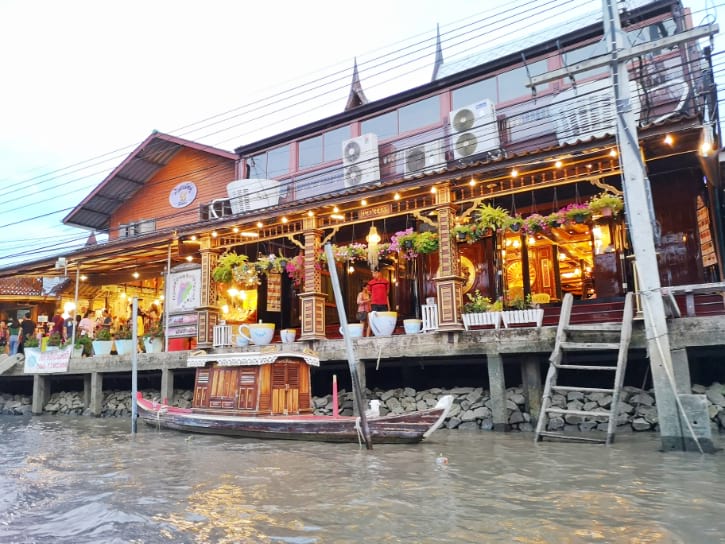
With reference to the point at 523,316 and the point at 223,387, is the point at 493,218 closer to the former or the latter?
the point at 523,316

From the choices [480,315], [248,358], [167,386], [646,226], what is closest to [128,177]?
[167,386]

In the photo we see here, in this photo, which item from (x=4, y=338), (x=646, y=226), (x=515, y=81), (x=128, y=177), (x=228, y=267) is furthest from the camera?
(x=4, y=338)

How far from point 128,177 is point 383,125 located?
1222cm

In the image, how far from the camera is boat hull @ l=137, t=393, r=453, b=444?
32.3ft

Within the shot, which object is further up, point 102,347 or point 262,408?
point 102,347

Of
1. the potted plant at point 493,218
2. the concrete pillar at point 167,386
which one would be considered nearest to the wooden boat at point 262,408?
the concrete pillar at point 167,386

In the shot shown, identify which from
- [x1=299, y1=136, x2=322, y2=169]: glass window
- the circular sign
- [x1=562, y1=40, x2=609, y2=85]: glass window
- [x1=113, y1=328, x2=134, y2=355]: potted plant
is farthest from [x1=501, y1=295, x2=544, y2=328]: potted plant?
the circular sign

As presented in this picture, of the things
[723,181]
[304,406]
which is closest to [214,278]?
[304,406]

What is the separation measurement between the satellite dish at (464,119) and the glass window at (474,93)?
683mm

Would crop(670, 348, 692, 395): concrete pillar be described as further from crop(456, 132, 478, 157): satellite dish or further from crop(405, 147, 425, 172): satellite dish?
crop(405, 147, 425, 172): satellite dish

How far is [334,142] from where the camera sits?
64.4 ft

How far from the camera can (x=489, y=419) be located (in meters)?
11.9

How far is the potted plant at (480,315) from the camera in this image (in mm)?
11969

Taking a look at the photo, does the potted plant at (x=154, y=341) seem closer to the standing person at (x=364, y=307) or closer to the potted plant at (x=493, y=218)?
the standing person at (x=364, y=307)
